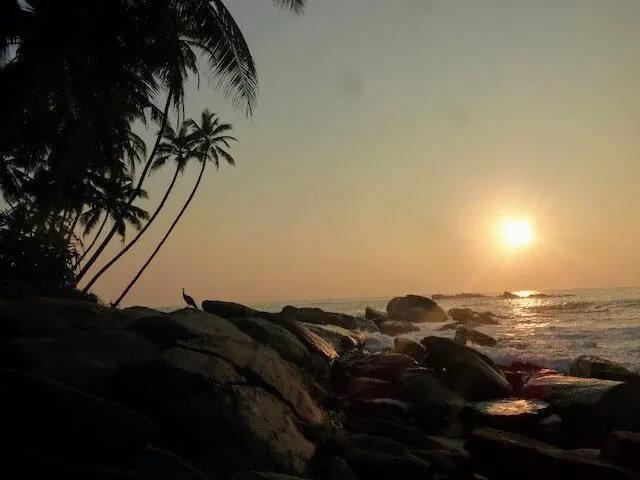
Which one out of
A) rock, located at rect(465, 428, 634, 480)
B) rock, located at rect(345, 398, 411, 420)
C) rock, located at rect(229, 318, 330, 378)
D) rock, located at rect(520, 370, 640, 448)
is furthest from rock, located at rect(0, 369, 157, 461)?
rock, located at rect(520, 370, 640, 448)

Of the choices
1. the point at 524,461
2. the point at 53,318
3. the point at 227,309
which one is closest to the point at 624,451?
the point at 524,461

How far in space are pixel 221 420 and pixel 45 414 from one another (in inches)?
68.0

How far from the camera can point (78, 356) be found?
6.46m

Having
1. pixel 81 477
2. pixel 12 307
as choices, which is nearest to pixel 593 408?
pixel 81 477

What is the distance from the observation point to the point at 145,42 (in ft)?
45.5

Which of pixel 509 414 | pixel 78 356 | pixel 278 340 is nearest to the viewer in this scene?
pixel 78 356

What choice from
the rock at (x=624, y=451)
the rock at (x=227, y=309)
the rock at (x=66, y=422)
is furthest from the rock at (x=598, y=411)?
the rock at (x=227, y=309)

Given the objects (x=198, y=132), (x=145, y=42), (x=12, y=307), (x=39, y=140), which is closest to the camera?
(x=12, y=307)

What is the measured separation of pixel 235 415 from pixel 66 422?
171 cm

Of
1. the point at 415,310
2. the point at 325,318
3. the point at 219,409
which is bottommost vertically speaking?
the point at 219,409

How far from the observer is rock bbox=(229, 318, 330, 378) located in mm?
10750

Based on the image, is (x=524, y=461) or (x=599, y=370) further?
(x=599, y=370)

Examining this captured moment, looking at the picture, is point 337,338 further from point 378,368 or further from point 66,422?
point 66,422

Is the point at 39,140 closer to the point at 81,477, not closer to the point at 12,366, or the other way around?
the point at 12,366
